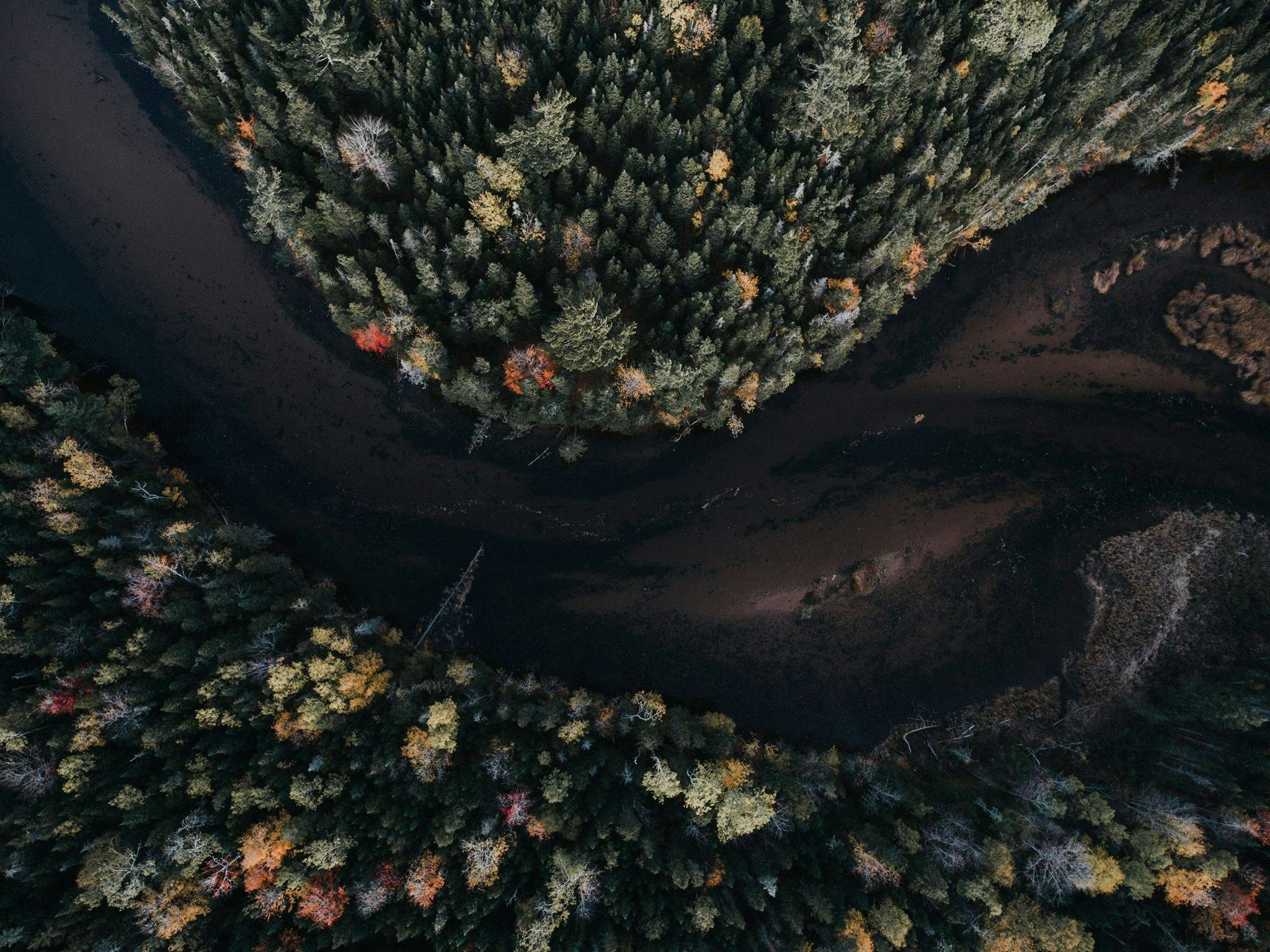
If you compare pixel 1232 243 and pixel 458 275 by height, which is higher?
pixel 1232 243

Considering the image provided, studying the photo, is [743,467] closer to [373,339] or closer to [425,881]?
[373,339]

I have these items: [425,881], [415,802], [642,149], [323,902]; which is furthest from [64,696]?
[642,149]

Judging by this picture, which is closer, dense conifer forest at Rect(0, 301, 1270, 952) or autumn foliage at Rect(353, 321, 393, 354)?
dense conifer forest at Rect(0, 301, 1270, 952)

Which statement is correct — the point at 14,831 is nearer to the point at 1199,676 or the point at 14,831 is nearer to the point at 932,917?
the point at 932,917

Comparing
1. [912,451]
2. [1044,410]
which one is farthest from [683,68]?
[1044,410]

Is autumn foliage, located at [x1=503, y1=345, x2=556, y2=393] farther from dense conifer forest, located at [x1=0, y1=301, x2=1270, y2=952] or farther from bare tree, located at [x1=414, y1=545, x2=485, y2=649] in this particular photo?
dense conifer forest, located at [x1=0, y1=301, x2=1270, y2=952]

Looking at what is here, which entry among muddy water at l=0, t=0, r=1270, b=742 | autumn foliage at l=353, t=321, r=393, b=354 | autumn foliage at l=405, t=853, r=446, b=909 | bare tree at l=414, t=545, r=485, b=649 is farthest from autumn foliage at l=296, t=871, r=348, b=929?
autumn foliage at l=353, t=321, r=393, b=354
